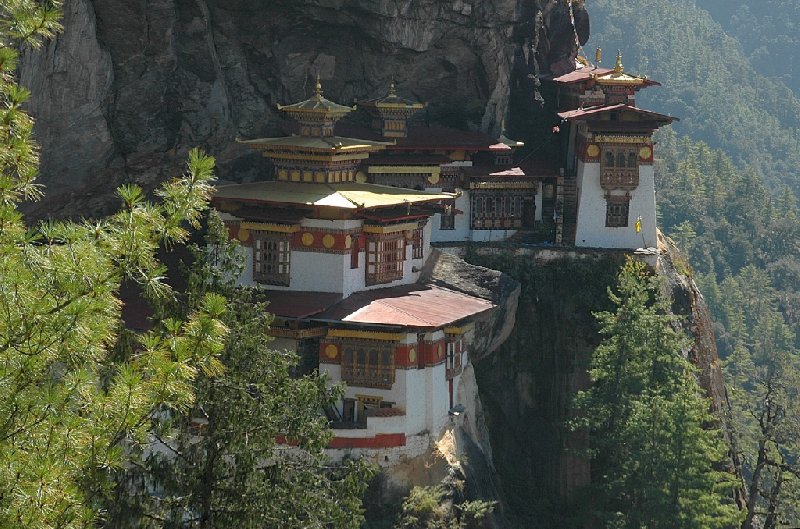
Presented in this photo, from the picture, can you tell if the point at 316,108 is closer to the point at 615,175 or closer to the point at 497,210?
the point at 497,210

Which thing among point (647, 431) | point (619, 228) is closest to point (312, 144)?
point (647, 431)

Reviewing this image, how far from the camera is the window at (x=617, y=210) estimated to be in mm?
51625

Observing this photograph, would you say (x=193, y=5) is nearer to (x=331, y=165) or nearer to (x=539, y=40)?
(x=331, y=165)

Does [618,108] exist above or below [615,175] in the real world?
above

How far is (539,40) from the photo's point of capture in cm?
5866

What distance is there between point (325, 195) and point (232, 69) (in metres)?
8.23

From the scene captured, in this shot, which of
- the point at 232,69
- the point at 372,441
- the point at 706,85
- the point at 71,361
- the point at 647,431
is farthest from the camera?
the point at 706,85

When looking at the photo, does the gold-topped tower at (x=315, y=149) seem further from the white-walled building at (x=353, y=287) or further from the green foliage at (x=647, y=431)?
the green foliage at (x=647, y=431)

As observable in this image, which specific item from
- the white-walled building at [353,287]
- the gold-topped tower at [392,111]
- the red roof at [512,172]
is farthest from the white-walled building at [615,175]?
the white-walled building at [353,287]

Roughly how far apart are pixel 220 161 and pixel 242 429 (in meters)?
22.2

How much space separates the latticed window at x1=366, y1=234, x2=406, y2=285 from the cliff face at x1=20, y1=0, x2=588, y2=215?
706cm

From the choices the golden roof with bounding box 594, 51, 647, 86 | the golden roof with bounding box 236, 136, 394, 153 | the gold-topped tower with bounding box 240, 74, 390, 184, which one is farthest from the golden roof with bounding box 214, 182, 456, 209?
the golden roof with bounding box 594, 51, 647, 86

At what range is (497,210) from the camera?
5316 centimetres

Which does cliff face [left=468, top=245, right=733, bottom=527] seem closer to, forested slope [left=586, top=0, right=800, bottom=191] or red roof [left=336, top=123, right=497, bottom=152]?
red roof [left=336, top=123, right=497, bottom=152]
